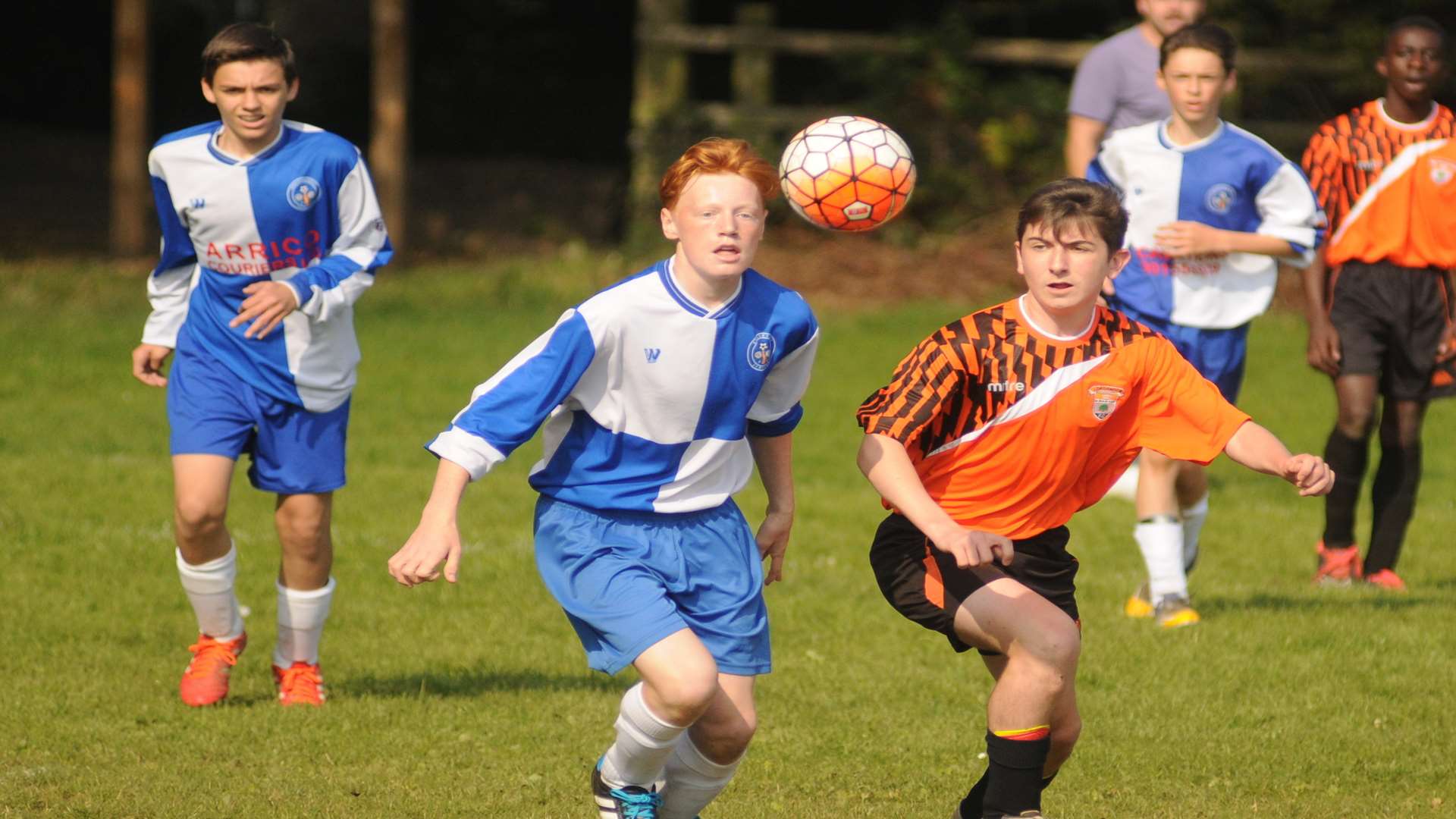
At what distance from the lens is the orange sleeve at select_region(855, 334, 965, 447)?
436 cm

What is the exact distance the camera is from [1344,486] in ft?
25.6

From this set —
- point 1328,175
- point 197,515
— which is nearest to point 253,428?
point 197,515

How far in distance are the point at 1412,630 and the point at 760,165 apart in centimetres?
375

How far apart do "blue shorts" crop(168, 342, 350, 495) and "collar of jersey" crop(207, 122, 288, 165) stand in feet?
2.03

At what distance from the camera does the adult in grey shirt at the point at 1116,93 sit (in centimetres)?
785

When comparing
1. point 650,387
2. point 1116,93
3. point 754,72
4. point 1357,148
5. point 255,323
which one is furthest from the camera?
point 754,72

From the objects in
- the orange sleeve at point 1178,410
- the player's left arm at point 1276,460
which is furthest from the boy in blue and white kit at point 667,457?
the player's left arm at point 1276,460

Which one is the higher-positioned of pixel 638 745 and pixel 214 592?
pixel 638 745

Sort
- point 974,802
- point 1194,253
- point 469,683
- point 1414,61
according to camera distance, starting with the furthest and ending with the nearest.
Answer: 1. point 1414,61
2. point 1194,253
3. point 469,683
4. point 974,802

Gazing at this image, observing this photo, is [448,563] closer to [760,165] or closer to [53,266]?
[760,165]

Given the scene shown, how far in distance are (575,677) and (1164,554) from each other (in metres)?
2.30

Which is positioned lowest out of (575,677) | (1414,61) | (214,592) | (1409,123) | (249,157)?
(575,677)

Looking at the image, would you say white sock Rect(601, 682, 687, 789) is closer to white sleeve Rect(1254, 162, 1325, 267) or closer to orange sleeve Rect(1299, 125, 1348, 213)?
white sleeve Rect(1254, 162, 1325, 267)

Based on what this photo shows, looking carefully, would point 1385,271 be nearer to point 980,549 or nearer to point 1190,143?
point 1190,143
